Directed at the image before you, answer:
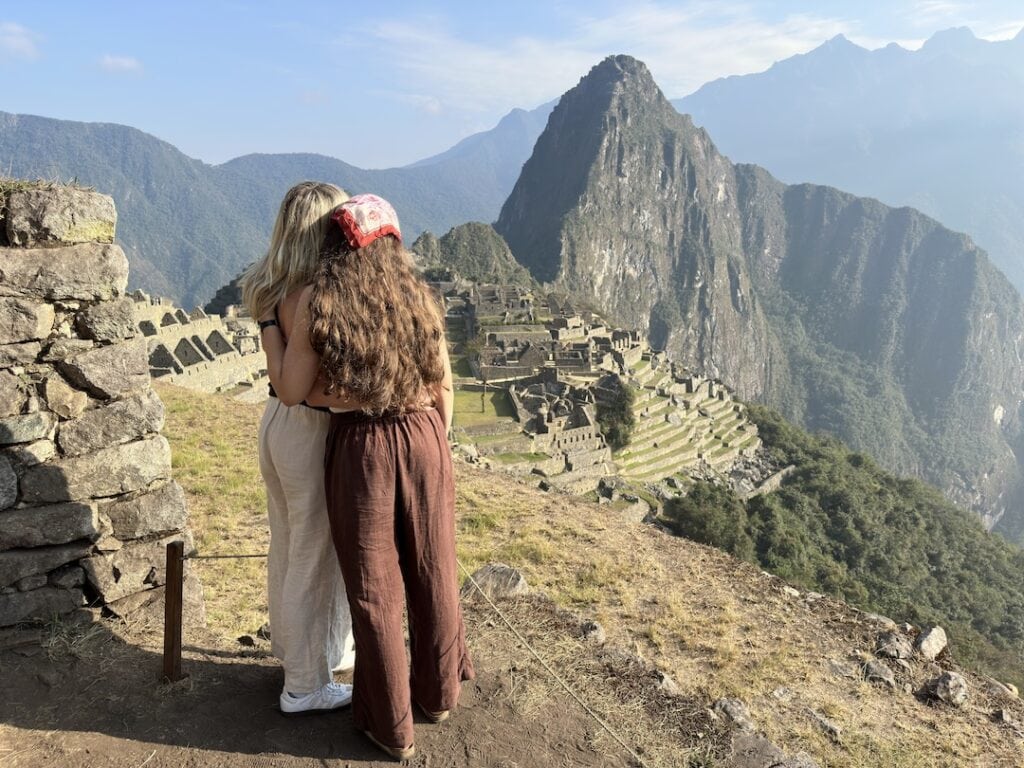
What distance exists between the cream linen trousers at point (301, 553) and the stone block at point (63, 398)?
1.07m

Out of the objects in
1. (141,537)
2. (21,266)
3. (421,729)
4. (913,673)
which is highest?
(21,266)

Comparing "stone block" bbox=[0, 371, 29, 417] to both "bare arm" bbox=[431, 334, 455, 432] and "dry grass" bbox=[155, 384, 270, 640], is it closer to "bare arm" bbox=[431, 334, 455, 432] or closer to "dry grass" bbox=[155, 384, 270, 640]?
"dry grass" bbox=[155, 384, 270, 640]

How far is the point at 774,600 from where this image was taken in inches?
211

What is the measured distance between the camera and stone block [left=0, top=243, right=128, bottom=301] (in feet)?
8.42

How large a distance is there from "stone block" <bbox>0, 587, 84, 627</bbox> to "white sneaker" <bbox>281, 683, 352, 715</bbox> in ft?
3.53

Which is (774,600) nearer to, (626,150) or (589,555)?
(589,555)

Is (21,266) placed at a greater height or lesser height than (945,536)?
greater

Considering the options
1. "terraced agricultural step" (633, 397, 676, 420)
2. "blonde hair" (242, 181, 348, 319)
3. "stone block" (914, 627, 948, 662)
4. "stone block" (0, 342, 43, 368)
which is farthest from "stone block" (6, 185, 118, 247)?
"terraced agricultural step" (633, 397, 676, 420)

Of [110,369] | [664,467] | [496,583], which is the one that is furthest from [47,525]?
[664,467]

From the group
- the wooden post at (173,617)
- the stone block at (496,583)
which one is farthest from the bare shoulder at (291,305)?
the stone block at (496,583)

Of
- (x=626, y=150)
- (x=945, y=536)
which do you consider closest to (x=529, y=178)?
(x=626, y=150)

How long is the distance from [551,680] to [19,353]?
2.56 meters

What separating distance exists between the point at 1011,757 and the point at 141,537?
15.0 ft

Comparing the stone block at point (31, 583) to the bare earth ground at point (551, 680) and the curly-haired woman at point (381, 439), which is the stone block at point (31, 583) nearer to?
the bare earth ground at point (551, 680)
